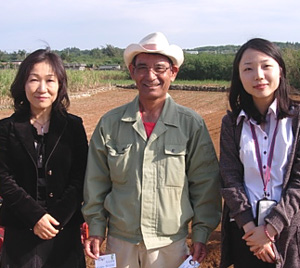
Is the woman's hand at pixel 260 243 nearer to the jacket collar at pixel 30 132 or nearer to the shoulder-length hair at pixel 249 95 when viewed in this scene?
the shoulder-length hair at pixel 249 95

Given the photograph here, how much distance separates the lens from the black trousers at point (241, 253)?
77.9 inches

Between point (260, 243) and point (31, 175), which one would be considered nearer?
point (260, 243)

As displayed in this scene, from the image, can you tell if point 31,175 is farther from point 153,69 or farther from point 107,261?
point 153,69

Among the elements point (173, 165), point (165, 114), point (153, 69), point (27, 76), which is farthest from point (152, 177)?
point (27, 76)

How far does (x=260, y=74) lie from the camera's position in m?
1.92

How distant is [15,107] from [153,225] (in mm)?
964

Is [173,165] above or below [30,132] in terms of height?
below

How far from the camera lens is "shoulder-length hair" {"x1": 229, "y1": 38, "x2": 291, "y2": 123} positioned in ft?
6.41

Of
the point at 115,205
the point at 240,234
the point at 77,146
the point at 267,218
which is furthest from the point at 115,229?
the point at 267,218

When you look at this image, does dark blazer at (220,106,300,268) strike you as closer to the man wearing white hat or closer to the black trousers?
the black trousers

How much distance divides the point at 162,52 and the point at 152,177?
61 cm

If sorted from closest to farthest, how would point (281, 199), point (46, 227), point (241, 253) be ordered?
point (281, 199)
point (241, 253)
point (46, 227)

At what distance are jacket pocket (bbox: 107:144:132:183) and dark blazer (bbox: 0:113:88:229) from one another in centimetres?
23

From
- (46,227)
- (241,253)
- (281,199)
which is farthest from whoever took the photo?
(46,227)
